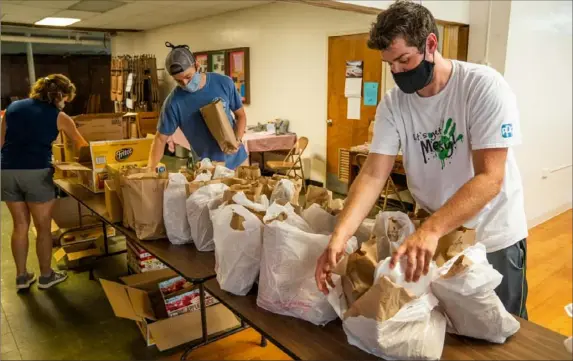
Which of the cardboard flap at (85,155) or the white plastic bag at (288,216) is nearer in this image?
the white plastic bag at (288,216)

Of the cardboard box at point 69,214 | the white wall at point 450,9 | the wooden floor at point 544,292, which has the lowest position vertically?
the wooden floor at point 544,292

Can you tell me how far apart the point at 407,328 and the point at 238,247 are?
614 mm

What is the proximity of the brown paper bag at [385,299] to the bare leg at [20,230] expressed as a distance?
2.78 m

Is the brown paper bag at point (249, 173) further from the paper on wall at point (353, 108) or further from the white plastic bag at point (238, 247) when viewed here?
the paper on wall at point (353, 108)

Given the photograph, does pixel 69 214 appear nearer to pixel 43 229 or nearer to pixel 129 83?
pixel 43 229

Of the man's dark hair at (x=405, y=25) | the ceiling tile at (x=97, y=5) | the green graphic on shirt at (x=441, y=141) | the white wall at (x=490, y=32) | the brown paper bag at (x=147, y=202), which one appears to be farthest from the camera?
the ceiling tile at (x=97, y=5)

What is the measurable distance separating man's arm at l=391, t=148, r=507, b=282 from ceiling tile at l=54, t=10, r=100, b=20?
7.39 metres

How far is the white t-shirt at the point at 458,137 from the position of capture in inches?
50.6

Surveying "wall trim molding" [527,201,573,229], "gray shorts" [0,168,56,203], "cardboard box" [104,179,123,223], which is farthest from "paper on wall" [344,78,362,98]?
"cardboard box" [104,179,123,223]

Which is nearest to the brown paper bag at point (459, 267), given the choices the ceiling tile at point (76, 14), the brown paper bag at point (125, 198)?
the brown paper bag at point (125, 198)

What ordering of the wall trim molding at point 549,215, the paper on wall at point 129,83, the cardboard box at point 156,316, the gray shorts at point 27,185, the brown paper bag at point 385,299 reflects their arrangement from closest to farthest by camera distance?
the brown paper bag at point 385,299 < the cardboard box at point 156,316 < the gray shorts at point 27,185 < the wall trim molding at point 549,215 < the paper on wall at point 129,83

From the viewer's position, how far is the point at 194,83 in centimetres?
267

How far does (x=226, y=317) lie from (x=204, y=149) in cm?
103

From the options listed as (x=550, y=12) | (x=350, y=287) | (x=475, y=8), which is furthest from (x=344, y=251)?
(x=550, y=12)
